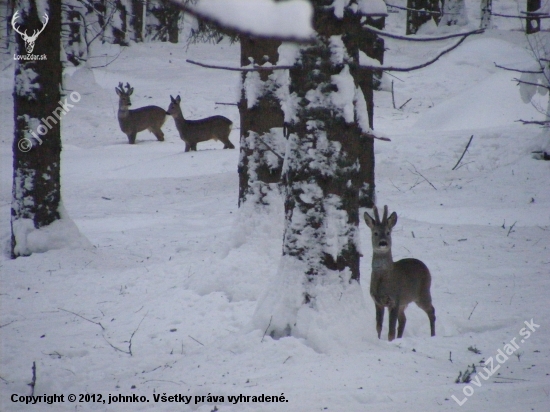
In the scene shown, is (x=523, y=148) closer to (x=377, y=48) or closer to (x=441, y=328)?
(x=377, y=48)

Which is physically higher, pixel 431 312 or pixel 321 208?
pixel 321 208

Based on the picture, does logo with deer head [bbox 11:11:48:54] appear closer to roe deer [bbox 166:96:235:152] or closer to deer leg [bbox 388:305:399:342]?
deer leg [bbox 388:305:399:342]

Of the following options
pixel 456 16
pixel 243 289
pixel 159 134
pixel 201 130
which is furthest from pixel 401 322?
pixel 456 16

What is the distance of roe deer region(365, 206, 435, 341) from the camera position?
5766mm

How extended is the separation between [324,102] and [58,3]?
4598 millimetres

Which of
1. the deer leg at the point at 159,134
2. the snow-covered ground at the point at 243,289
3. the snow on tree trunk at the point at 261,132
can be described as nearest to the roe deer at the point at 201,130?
the snow-covered ground at the point at 243,289

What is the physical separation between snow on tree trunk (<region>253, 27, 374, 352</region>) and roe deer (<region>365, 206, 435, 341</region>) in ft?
2.93

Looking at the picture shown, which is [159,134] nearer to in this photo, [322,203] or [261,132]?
[261,132]

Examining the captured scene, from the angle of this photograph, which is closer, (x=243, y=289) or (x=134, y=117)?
(x=243, y=289)

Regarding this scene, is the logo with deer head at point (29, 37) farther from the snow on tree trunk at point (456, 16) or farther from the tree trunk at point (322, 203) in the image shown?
the snow on tree trunk at point (456, 16)

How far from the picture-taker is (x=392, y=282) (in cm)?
580

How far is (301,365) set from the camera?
430 cm

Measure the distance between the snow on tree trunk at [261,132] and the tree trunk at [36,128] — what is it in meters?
2.47

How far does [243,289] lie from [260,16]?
5478 mm
